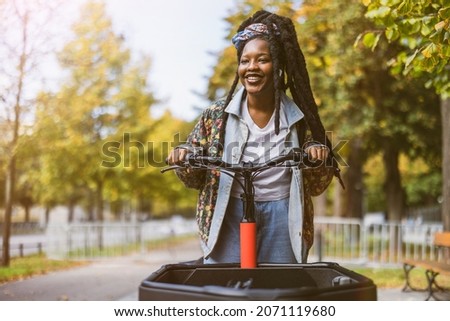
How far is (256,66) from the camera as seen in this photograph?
2.04m

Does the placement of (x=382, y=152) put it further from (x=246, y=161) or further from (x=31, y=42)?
(x=246, y=161)

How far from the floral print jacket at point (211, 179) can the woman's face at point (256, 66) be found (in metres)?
0.16

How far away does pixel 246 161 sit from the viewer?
206 cm

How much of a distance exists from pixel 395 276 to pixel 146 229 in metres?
4.51

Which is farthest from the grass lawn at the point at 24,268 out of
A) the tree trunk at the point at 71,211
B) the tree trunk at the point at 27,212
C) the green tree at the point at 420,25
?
the tree trunk at the point at 71,211

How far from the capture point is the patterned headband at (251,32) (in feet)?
6.77

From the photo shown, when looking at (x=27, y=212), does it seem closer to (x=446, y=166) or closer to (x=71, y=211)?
(x=71, y=211)

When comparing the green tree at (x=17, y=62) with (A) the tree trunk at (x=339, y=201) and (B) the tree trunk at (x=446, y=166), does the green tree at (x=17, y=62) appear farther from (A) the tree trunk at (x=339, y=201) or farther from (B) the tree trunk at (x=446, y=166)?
(A) the tree trunk at (x=339, y=201)

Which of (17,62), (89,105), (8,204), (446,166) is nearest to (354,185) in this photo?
(446,166)

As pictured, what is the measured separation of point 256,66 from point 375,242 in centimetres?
633

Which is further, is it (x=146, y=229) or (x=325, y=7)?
(x=146, y=229)

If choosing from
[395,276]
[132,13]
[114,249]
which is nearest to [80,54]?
[132,13]

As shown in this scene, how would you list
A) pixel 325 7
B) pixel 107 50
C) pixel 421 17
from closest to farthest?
pixel 421 17 < pixel 107 50 < pixel 325 7

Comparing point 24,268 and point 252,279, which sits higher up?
point 252,279
